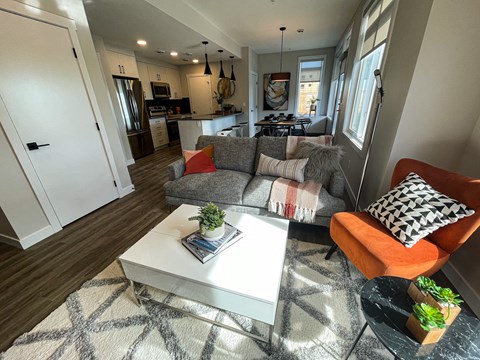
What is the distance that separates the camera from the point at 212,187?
2166 mm

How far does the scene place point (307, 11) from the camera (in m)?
3.61

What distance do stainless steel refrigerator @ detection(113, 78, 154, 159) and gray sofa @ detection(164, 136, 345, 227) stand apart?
8.89 feet

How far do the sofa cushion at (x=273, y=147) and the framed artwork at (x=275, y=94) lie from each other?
5369mm

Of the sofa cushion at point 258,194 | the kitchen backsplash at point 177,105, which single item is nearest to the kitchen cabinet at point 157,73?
the kitchen backsplash at point 177,105

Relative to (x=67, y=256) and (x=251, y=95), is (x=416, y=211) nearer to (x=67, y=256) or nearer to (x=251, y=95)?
(x=67, y=256)

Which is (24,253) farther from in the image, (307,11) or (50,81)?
(307,11)

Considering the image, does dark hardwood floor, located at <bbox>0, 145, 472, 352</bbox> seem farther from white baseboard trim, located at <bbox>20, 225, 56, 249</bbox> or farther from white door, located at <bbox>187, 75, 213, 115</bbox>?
white door, located at <bbox>187, 75, 213, 115</bbox>

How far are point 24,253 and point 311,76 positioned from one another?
8061 mm

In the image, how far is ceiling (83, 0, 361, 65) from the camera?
2.70 m

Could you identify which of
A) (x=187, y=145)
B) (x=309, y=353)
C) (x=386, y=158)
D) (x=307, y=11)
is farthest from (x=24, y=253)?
(x=307, y=11)

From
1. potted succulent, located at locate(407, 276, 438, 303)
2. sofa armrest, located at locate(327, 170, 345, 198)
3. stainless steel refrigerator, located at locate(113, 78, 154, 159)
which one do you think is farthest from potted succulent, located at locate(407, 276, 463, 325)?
stainless steel refrigerator, located at locate(113, 78, 154, 159)

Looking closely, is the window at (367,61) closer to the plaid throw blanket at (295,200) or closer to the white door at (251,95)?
the plaid throw blanket at (295,200)

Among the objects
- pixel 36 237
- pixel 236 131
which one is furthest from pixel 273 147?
pixel 236 131

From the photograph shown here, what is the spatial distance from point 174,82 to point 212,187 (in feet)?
19.0
